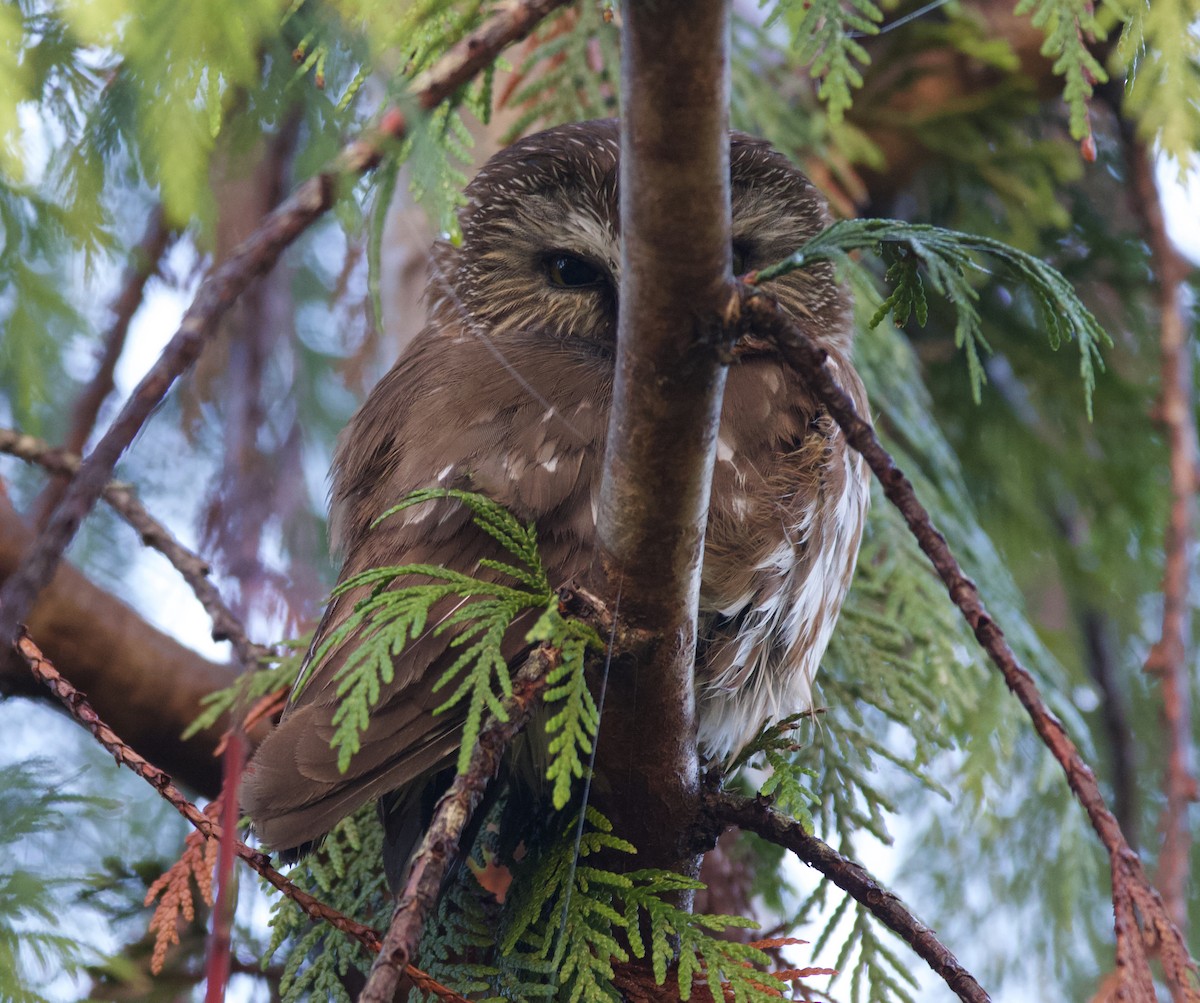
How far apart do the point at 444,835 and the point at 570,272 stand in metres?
1.57

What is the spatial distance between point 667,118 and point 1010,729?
2095 mm

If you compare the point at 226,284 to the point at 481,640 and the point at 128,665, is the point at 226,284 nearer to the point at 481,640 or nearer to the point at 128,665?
the point at 481,640

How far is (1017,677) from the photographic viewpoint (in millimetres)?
1172

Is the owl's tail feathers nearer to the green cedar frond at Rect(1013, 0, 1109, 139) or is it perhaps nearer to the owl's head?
the owl's head

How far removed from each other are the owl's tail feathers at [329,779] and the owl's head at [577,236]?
93cm

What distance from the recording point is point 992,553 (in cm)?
308

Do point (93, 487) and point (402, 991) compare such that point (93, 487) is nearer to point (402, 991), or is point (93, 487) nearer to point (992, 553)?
point (402, 991)

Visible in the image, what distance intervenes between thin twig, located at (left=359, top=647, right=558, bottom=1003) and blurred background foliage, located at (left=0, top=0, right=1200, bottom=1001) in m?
0.33

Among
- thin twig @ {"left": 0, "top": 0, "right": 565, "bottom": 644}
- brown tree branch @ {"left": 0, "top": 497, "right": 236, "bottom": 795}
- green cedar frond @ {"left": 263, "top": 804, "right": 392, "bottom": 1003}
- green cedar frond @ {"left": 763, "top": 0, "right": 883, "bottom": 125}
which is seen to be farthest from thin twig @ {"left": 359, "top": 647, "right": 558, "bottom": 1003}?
brown tree branch @ {"left": 0, "top": 497, "right": 236, "bottom": 795}

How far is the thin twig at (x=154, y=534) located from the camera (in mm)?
2346

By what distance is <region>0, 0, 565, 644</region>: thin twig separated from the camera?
96 cm

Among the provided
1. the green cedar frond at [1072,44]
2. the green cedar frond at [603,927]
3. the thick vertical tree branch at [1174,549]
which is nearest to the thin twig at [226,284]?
the green cedar frond at [1072,44]

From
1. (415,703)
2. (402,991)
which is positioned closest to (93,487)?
(415,703)

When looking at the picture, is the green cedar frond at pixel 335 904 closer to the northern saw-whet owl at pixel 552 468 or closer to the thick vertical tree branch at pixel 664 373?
the northern saw-whet owl at pixel 552 468
